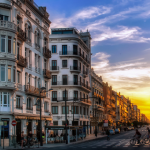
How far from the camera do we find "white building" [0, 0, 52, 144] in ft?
118

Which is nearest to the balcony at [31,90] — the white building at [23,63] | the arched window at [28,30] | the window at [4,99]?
the white building at [23,63]

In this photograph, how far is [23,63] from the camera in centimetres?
3984

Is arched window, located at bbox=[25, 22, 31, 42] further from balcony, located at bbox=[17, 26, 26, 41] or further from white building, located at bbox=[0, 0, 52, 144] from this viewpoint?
balcony, located at bbox=[17, 26, 26, 41]

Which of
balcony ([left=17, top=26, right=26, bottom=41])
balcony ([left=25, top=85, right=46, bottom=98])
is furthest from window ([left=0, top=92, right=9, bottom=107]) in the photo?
balcony ([left=17, top=26, right=26, bottom=41])

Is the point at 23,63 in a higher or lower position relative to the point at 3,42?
lower

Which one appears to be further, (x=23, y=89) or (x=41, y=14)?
(x=41, y=14)

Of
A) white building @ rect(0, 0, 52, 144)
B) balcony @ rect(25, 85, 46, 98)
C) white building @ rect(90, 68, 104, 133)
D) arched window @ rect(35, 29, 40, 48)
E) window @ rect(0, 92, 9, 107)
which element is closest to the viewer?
window @ rect(0, 92, 9, 107)

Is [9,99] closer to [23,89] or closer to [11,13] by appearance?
[23,89]

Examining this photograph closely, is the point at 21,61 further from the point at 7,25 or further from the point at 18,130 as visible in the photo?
the point at 18,130

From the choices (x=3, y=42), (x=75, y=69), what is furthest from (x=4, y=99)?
(x=75, y=69)

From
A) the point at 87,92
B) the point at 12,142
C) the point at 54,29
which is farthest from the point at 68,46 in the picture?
the point at 12,142

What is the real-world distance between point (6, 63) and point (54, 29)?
39.2 metres

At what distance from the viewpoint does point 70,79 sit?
233 feet

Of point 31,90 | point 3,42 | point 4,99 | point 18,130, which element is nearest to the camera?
point 4,99
